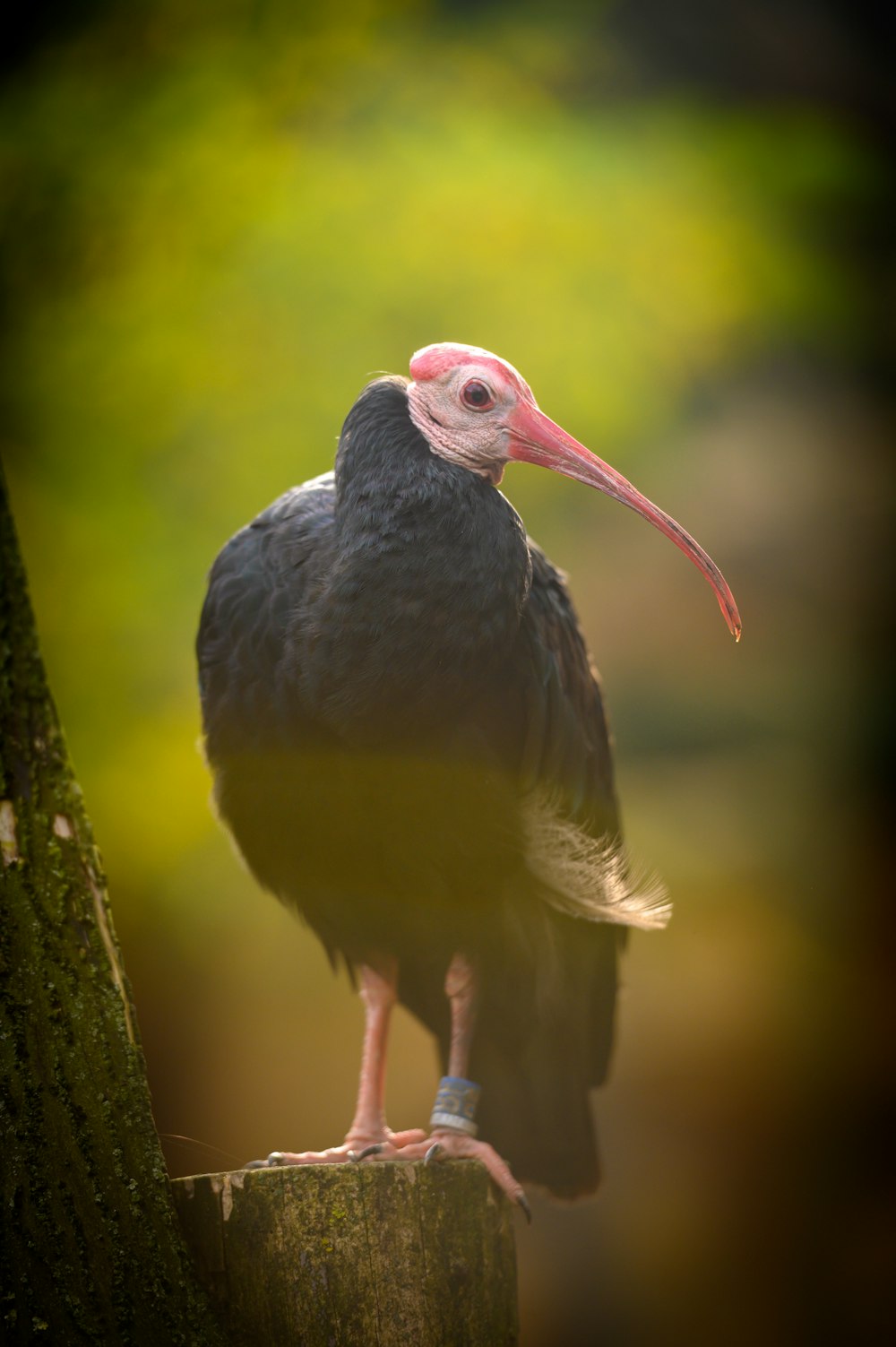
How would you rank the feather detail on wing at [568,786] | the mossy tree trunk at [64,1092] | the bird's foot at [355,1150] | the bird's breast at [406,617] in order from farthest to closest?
the feather detail on wing at [568,786] < the bird's breast at [406,617] < the bird's foot at [355,1150] < the mossy tree trunk at [64,1092]

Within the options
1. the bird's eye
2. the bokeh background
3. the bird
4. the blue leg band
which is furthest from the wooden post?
the bokeh background

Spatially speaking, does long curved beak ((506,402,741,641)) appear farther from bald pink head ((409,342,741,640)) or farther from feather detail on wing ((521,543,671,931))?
feather detail on wing ((521,543,671,931))

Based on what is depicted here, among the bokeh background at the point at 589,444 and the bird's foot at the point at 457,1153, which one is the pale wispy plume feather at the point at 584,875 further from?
the bokeh background at the point at 589,444

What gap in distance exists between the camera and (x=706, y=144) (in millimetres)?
5902

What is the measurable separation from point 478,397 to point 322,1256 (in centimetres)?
182

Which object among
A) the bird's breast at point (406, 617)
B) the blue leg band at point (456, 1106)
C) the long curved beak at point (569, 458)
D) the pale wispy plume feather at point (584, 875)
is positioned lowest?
the blue leg band at point (456, 1106)

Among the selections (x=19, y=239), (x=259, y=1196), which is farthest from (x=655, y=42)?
(x=259, y=1196)

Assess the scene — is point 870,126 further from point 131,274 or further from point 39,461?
point 39,461

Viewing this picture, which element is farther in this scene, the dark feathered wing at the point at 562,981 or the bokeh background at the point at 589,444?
the bokeh background at the point at 589,444

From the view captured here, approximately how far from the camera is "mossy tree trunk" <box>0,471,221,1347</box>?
160 cm

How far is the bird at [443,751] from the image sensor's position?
2541mm

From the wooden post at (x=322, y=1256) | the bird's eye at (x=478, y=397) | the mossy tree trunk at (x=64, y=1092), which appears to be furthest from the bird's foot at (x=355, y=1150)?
the bird's eye at (x=478, y=397)

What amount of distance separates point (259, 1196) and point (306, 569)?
1340mm

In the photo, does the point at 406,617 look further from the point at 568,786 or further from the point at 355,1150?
the point at 355,1150
